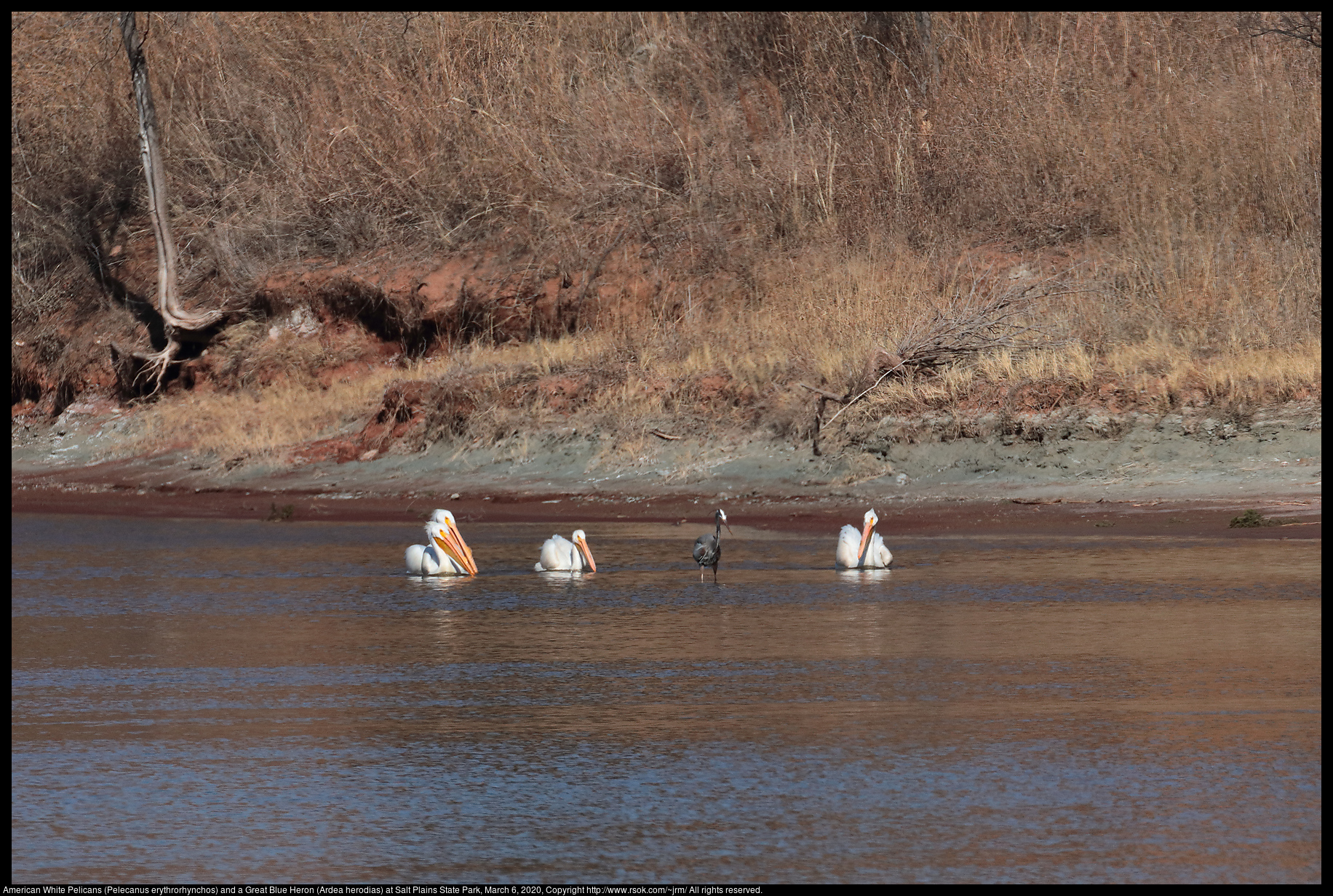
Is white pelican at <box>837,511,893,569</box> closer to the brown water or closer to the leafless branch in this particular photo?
the brown water

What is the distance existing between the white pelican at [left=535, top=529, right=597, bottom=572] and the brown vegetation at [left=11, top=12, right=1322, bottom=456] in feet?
21.5

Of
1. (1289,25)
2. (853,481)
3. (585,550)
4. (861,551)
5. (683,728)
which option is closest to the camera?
(683,728)

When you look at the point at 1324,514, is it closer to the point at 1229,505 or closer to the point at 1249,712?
the point at 1229,505

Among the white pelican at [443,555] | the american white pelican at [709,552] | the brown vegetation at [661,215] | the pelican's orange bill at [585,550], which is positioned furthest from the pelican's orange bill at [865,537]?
the brown vegetation at [661,215]

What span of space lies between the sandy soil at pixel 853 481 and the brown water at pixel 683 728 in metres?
3.19

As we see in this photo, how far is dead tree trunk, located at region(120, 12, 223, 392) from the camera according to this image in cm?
2681

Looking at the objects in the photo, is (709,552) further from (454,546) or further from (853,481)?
(853,481)

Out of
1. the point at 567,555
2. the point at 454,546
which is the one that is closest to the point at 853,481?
the point at 567,555

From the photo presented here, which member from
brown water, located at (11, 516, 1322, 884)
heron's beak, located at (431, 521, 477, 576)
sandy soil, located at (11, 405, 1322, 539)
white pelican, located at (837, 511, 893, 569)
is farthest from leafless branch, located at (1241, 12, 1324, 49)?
heron's beak, located at (431, 521, 477, 576)

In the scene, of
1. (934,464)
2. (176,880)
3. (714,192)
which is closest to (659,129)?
(714,192)

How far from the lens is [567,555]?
12.6m

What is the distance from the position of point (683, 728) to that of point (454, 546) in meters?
5.98

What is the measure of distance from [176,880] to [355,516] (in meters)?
12.9

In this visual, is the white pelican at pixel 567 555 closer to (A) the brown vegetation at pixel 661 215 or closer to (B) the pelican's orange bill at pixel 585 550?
(B) the pelican's orange bill at pixel 585 550
